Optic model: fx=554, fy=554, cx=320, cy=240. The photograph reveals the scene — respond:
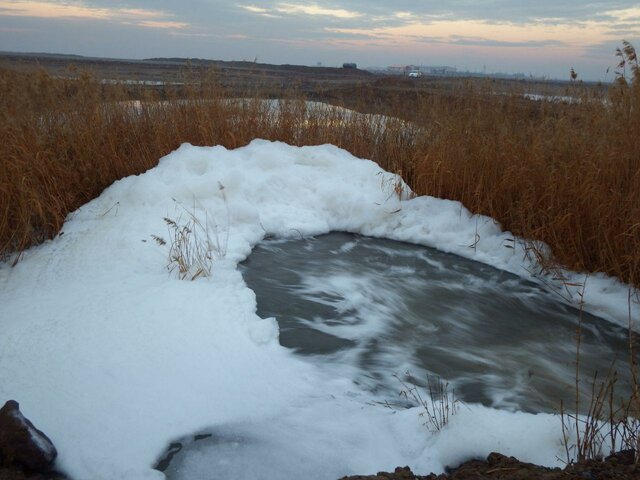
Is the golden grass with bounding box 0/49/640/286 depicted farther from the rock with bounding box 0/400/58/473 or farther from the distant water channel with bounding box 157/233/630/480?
the rock with bounding box 0/400/58/473

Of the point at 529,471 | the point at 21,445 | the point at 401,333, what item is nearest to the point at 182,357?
the point at 21,445

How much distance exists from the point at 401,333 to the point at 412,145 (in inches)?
179

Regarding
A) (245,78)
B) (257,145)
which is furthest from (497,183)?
(245,78)

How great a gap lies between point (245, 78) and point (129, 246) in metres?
6.23

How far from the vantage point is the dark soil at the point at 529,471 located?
2299 mm

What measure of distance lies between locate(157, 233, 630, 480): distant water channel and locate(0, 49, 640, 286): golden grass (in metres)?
0.82

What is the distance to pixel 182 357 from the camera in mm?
3518

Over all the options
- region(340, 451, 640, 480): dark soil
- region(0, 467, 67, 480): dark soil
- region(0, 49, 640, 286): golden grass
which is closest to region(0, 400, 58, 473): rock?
region(0, 467, 67, 480): dark soil

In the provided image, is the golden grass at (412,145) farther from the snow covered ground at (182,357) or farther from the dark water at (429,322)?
the dark water at (429,322)

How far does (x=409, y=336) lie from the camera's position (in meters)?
4.41

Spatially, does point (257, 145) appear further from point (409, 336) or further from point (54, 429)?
→ point (54, 429)

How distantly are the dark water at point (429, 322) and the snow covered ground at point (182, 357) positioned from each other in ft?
0.82

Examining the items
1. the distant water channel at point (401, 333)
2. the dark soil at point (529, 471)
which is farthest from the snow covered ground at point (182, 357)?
the dark soil at point (529, 471)

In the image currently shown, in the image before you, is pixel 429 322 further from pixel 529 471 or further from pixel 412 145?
pixel 412 145
